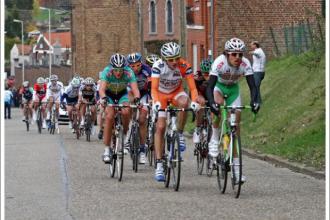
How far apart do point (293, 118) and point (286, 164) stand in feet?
16.4

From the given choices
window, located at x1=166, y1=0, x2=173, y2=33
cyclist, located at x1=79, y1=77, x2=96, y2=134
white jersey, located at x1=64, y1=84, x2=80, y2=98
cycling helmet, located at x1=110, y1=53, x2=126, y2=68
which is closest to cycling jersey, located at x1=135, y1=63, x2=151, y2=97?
cycling helmet, located at x1=110, y1=53, x2=126, y2=68

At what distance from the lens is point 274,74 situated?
1303 inches

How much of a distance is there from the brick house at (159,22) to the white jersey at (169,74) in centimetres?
4314

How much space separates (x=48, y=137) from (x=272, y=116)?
782cm

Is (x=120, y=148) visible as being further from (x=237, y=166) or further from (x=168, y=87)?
(x=237, y=166)

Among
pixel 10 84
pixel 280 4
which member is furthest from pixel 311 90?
pixel 10 84

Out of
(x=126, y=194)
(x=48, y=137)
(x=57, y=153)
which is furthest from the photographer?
(x=48, y=137)

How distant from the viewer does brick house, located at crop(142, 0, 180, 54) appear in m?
59.2

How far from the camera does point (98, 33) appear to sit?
7425cm

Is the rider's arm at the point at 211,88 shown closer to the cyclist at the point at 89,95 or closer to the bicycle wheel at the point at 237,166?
the bicycle wheel at the point at 237,166

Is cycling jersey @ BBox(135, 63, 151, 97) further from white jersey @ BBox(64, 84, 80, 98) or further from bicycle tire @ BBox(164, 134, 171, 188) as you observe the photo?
white jersey @ BBox(64, 84, 80, 98)

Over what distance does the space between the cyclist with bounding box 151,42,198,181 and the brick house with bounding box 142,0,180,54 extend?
141ft

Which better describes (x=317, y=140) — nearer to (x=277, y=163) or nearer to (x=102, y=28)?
(x=277, y=163)

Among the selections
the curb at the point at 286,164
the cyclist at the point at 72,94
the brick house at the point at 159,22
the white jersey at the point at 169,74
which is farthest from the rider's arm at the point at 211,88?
the brick house at the point at 159,22
